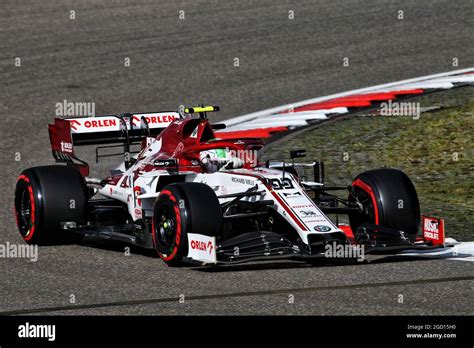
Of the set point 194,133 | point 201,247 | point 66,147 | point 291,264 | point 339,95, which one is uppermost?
point 339,95

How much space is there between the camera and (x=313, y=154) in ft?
52.0

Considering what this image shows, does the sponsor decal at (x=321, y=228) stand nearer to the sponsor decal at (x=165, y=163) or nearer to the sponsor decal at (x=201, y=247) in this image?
the sponsor decal at (x=201, y=247)

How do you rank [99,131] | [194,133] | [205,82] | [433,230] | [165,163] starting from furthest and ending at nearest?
1. [205,82]
2. [99,131]
3. [194,133]
4. [165,163]
5. [433,230]

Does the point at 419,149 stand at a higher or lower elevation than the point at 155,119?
lower

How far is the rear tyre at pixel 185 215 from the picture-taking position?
33.9 feet

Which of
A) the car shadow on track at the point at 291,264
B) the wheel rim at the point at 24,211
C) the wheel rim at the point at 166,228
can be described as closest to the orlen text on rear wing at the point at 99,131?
the wheel rim at the point at 24,211

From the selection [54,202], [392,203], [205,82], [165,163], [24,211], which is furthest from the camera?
[205,82]

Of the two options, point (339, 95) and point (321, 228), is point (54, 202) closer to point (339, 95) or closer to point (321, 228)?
point (321, 228)

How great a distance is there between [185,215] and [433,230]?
2.27m

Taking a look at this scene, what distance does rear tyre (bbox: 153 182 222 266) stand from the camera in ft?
33.9

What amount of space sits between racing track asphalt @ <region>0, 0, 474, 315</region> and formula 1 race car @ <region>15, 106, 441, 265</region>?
22cm

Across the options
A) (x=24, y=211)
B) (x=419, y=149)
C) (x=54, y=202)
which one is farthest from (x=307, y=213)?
(x=419, y=149)

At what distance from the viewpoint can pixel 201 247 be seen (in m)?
10.1
